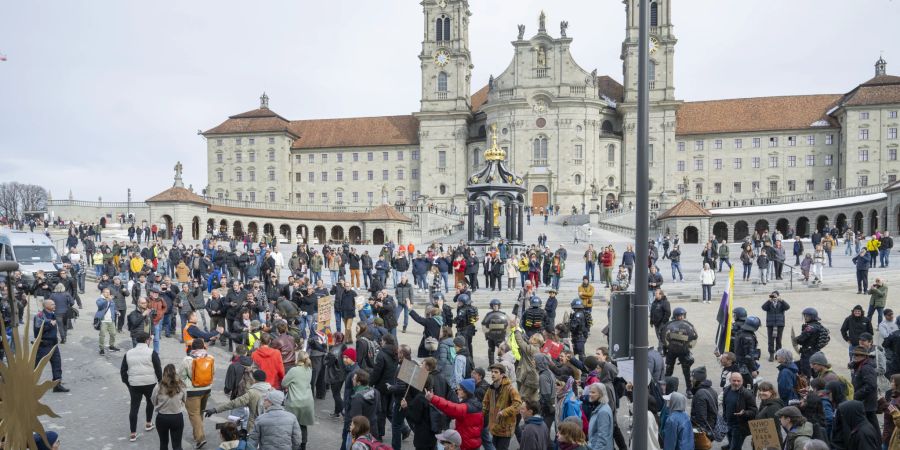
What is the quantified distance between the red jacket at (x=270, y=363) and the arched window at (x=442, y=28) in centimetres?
7410

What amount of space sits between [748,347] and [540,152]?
212 ft

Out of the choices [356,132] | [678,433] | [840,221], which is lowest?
[678,433]

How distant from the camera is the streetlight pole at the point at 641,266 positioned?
274 inches

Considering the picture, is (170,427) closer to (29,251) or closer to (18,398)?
(18,398)

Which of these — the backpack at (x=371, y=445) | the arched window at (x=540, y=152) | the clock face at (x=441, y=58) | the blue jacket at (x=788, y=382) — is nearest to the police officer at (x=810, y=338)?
the blue jacket at (x=788, y=382)

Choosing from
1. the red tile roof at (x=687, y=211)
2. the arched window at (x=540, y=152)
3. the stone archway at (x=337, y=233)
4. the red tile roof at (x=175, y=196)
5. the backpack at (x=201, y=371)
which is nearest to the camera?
the backpack at (x=201, y=371)

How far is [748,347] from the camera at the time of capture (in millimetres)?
11102

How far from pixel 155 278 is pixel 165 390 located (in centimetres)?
1266

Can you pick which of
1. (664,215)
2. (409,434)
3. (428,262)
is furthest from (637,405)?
(664,215)

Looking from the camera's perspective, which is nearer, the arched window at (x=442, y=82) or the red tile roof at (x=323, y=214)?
the red tile roof at (x=323, y=214)

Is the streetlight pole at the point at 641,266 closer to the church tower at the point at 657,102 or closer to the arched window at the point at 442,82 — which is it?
the church tower at the point at 657,102

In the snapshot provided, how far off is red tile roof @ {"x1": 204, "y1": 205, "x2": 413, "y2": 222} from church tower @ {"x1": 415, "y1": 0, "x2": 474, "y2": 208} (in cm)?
1171

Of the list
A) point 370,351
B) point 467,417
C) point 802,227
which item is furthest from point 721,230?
point 467,417

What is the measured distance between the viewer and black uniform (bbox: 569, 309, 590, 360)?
1422 cm
